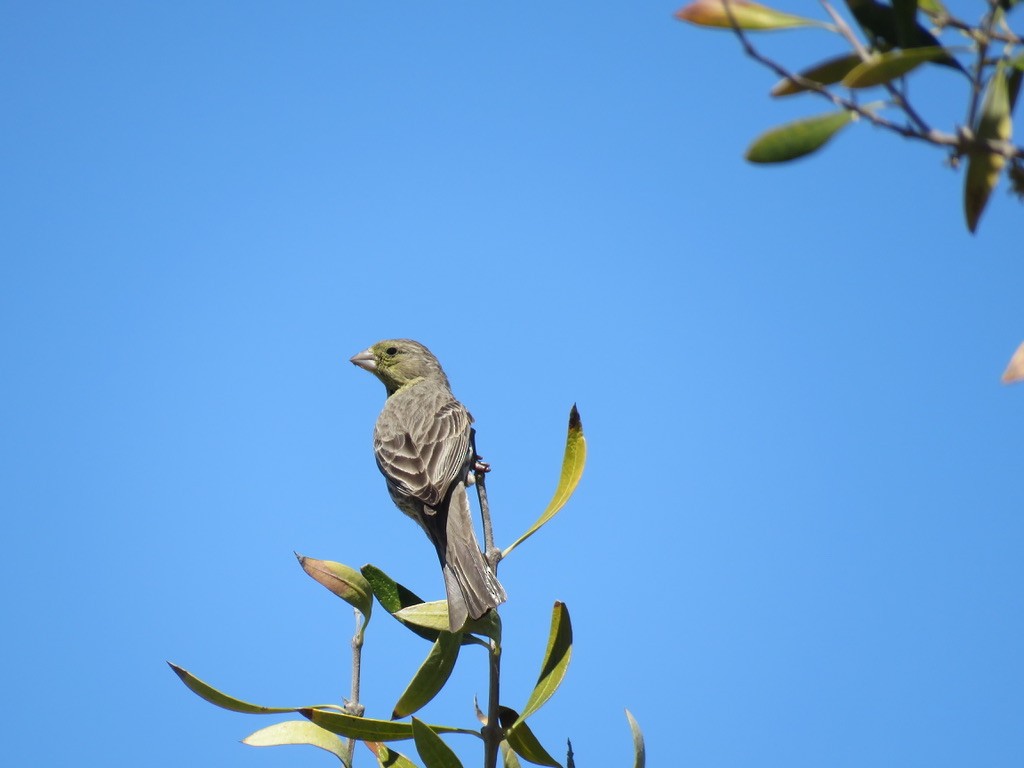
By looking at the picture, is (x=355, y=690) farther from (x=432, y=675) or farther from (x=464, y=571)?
(x=464, y=571)

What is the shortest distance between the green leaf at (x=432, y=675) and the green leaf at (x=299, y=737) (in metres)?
0.20

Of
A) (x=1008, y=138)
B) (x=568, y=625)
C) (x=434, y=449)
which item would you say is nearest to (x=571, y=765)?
(x=568, y=625)

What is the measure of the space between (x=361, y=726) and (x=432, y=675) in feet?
1.05

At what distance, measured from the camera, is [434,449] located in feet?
20.2

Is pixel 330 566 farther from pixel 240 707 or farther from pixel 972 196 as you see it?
pixel 972 196

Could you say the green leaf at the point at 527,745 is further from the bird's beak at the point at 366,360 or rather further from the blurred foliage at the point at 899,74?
the bird's beak at the point at 366,360

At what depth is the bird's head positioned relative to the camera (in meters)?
8.04

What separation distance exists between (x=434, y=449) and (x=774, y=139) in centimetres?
428

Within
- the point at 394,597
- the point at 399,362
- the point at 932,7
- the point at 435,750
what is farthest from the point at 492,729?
the point at 399,362

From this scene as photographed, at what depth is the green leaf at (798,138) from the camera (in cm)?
206

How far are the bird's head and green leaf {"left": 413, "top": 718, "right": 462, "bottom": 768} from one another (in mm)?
5103

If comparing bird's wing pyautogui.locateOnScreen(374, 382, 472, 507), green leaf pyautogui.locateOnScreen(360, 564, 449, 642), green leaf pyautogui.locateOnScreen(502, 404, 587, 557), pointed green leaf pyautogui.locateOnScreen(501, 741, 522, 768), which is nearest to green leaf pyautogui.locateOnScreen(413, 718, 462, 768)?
pointed green leaf pyautogui.locateOnScreen(501, 741, 522, 768)

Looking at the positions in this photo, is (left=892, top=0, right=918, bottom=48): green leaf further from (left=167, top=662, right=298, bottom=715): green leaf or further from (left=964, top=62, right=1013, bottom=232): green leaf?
(left=167, top=662, right=298, bottom=715): green leaf

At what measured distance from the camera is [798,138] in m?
2.08
